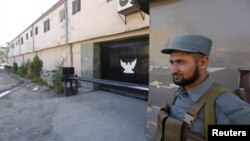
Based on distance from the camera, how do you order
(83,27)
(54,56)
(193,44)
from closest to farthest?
(193,44)
(83,27)
(54,56)

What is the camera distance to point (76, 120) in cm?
623

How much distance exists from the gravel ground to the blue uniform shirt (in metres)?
3.34

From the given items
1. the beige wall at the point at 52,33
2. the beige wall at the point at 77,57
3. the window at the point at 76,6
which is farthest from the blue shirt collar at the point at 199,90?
the beige wall at the point at 52,33

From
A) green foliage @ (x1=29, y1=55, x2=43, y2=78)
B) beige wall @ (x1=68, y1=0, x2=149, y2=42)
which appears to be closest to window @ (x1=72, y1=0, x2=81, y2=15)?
beige wall @ (x1=68, y1=0, x2=149, y2=42)

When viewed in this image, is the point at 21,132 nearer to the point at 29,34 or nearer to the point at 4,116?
the point at 4,116

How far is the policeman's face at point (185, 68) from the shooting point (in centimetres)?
148

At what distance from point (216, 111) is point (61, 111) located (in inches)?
262

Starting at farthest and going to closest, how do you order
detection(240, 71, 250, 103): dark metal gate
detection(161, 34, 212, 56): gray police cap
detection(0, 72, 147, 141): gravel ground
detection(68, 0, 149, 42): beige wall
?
detection(68, 0, 149, 42): beige wall → detection(0, 72, 147, 141): gravel ground → detection(240, 71, 250, 103): dark metal gate → detection(161, 34, 212, 56): gray police cap

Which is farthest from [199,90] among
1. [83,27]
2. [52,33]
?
[52,33]

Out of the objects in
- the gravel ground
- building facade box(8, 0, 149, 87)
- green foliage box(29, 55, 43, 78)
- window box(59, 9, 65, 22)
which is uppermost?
window box(59, 9, 65, 22)

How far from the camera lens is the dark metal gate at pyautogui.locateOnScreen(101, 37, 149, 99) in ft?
27.9

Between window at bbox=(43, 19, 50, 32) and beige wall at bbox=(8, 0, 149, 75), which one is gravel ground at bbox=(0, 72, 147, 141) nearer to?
beige wall at bbox=(8, 0, 149, 75)

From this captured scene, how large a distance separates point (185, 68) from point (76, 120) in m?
5.24

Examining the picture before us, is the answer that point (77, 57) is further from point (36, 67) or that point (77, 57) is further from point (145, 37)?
point (36, 67)
